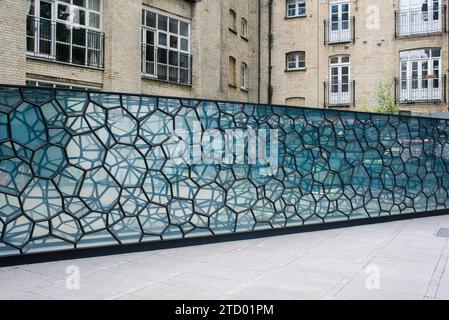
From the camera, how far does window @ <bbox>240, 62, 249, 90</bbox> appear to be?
2652cm

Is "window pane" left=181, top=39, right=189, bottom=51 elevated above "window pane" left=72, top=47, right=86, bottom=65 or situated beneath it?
elevated above

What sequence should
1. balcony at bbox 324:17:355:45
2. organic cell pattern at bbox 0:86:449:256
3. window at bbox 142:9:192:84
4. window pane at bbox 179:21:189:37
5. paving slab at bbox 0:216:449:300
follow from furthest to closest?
balcony at bbox 324:17:355:45
window pane at bbox 179:21:189:37
window at bbox 142:9:192:84
organic cell pattern at bbox 0:86:449:256
paving slab at bbox 0:216:449:300

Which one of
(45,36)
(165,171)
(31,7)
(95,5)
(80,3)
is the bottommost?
(165,171)

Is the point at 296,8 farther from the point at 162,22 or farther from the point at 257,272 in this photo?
the point at 257,272

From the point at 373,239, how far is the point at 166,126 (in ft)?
13.0

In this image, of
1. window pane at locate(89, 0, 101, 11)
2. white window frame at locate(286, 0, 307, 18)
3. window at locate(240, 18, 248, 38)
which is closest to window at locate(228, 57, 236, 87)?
window at locate(240, 18, 248, 38)

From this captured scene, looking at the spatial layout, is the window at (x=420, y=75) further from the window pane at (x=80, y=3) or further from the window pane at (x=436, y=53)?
the window pane at (x=80, y=3)

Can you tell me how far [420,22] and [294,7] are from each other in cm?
695

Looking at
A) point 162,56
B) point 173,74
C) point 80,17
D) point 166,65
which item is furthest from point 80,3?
point 173,74

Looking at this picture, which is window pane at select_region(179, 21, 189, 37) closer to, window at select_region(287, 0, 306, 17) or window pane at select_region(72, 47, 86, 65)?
window pane at select_region(72, 47, 86, 65)

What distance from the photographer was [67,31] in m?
16.2

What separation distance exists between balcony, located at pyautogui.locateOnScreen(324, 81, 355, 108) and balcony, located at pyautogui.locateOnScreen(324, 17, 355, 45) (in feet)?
7.78
